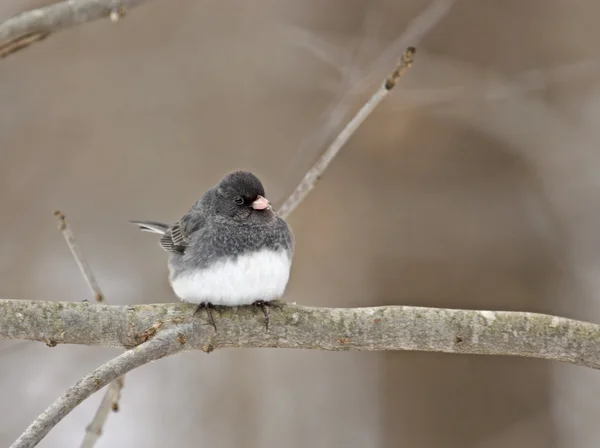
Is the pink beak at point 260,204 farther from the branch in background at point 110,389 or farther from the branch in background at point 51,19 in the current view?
the branch in background at point 51,19

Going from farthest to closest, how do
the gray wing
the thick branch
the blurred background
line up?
the blurred background → the gray wing → the thick branch

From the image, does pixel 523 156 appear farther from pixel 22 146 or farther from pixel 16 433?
pixel 16 433

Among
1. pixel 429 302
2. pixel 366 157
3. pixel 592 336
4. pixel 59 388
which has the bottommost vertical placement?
pixel 592 336

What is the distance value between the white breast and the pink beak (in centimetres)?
18

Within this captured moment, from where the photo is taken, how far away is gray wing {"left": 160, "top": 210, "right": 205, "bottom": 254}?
8.47 feet

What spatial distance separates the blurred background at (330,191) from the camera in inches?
159

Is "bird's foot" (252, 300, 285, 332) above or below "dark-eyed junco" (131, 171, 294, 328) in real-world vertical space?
below

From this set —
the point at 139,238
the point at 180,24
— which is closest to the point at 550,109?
the point at 180,24

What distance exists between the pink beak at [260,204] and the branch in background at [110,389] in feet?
2.05

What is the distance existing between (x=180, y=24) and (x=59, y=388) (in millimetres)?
2597

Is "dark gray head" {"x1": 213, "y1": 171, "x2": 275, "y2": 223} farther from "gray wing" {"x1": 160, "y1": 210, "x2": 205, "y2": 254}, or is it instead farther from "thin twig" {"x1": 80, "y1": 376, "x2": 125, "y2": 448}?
"thin twig" {"x1": 80, "y1": 376, "x2": 125, "y2": 448}

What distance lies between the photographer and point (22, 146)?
4.59m

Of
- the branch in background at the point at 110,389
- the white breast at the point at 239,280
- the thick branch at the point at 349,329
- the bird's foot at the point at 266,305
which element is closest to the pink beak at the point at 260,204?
the white breast at the point at 239,280

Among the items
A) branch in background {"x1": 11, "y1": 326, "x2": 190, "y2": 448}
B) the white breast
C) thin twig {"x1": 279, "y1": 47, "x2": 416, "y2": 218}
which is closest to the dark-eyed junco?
the white breast
